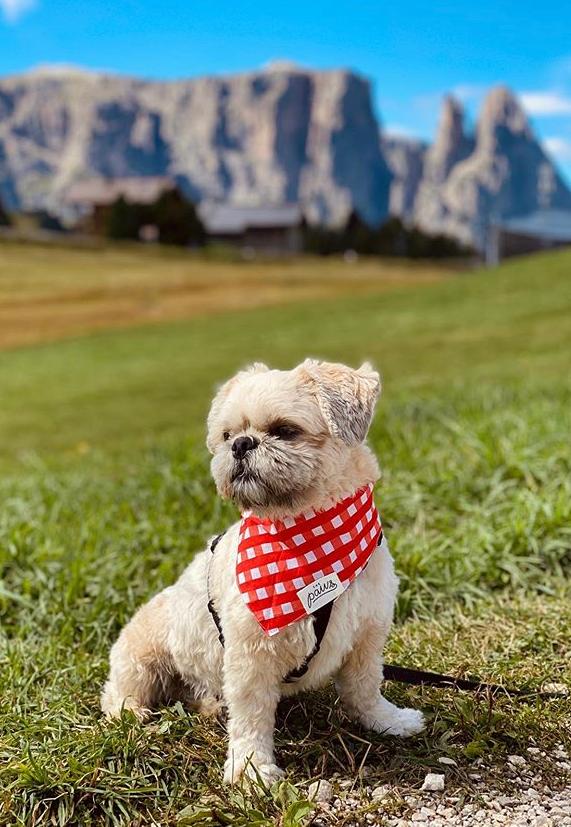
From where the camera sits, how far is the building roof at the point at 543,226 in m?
49.1

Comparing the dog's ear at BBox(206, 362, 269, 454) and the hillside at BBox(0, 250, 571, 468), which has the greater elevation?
the dog's ear at BBox(206, 362, 269, 454)

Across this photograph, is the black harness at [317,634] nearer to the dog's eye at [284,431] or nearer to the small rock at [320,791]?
the small rock at [320,791]

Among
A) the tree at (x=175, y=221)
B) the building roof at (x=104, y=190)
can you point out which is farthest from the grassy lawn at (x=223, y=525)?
the building roof at (x=104, y=190)

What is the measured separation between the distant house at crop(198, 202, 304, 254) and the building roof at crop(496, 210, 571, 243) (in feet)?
77.0

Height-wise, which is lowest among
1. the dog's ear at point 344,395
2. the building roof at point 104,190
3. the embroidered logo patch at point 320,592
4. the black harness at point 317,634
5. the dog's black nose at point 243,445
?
the black harness at point 317,634

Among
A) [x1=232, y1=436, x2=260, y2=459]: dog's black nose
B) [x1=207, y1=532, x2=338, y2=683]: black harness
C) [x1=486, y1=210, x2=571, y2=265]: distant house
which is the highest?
[x1=486, y1=210, x2=571, y2=265]: distant house

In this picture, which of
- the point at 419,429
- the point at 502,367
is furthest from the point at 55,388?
the point at 419,429

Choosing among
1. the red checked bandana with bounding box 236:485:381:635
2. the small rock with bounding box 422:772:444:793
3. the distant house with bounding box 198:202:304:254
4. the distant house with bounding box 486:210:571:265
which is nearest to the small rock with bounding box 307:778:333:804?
the small rock with bounding box 422:772:444:793

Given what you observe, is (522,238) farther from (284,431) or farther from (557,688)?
(284,431)

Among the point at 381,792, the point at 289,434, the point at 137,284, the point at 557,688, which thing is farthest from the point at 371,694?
the point at 137,284

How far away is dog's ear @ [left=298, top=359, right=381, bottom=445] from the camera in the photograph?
9.00 ft

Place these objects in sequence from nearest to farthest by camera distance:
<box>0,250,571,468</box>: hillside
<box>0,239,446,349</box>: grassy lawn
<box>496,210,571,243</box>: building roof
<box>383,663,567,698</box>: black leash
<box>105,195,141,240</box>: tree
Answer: <box>383,663,567,698</box>: black leash
<box>0,250,571,468</box>: hillside
<box>0,239,446,349</box>: grassy lawn
<box>496,210,571,243</box>: building roof
<box>105,195,141,240</box>: tree

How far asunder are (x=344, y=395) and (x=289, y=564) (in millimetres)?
625

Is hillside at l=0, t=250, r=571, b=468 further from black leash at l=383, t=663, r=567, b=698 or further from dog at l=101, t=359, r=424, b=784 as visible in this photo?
dog at l=101, t=359, r=424, b=784
